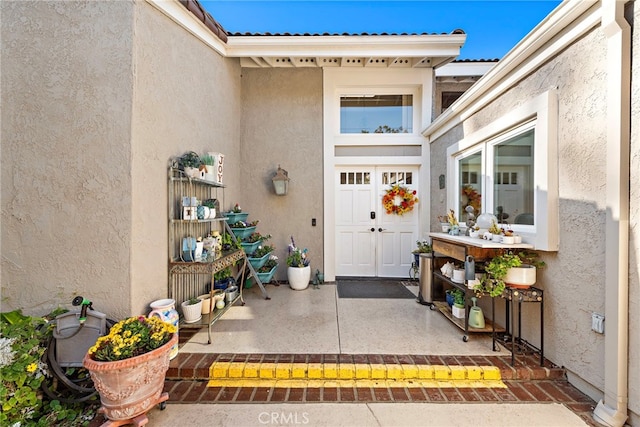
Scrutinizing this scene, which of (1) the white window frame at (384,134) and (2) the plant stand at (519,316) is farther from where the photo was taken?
(1) the white window frame at (384,134)

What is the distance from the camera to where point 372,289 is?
4.12m

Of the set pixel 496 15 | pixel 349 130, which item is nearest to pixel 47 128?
pixel 349 130

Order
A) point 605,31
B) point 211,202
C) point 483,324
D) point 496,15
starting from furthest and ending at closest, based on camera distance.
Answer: point 496,15 → point 211,202 → point 483,324 → point 605,31

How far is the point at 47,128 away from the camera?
2.19 metres

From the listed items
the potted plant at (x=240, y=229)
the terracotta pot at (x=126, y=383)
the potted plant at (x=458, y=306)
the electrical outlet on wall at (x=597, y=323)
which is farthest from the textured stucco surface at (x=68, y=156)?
the electrical outlet on wall at (x=597, y=323)

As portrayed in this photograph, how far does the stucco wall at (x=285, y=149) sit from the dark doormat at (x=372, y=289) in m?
0.65

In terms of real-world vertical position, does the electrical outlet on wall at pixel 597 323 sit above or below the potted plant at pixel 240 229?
below

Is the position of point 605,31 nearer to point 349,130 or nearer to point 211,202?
point 349,130

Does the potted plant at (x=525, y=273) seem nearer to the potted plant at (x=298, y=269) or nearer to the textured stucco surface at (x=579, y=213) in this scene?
the textured stucco surface at (x=579, y=213)

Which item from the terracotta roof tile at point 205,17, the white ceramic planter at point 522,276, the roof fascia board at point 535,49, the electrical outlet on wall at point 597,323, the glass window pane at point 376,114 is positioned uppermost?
the terracotta roof tile at point 205,17

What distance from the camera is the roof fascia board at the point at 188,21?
2547 mm

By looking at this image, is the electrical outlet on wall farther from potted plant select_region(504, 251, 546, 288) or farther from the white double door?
the white double door

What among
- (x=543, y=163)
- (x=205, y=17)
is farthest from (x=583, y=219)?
(x=205, y=17)

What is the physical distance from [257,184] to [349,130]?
6.65 ft
